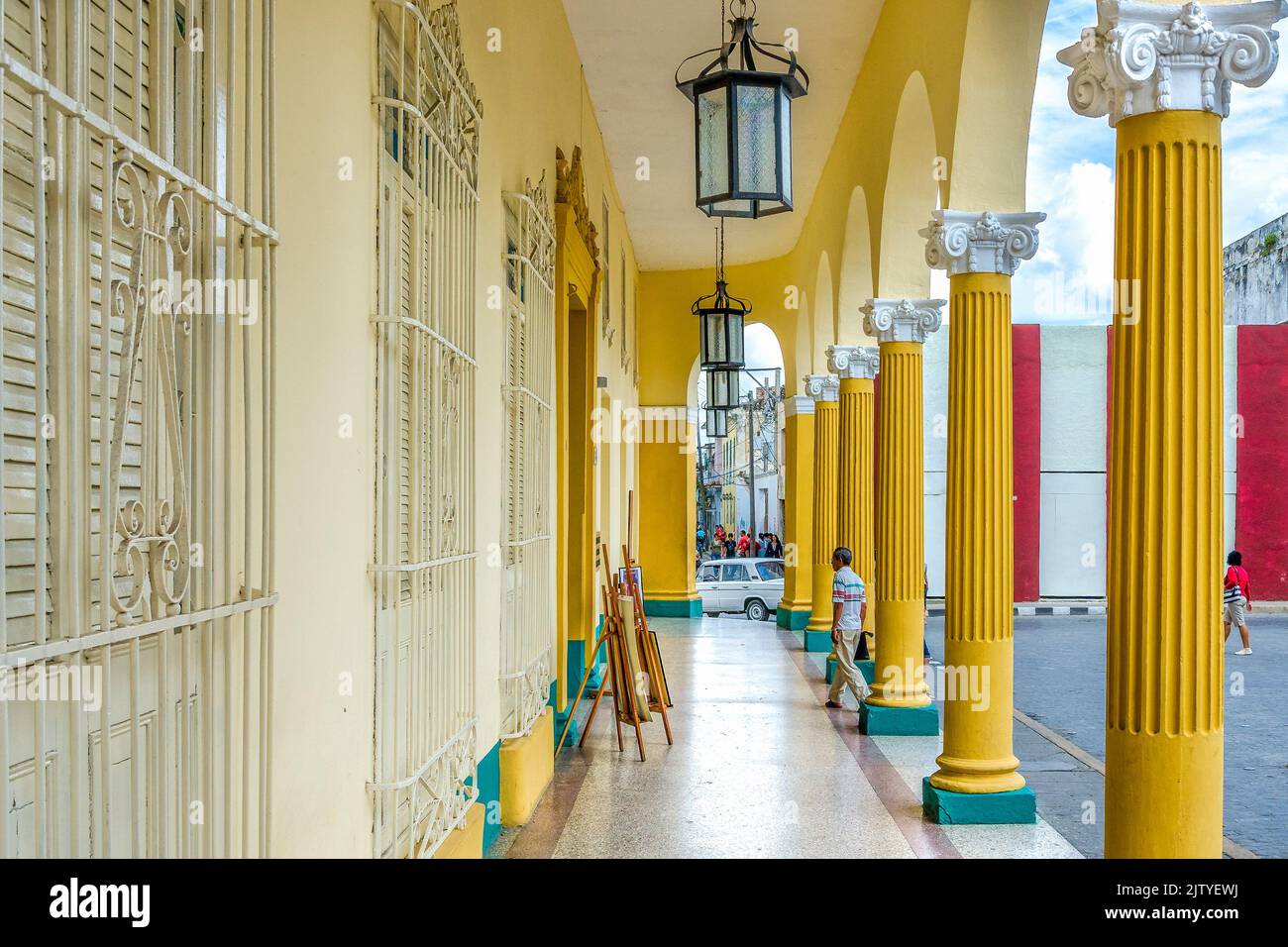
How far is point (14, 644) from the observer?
1711mm

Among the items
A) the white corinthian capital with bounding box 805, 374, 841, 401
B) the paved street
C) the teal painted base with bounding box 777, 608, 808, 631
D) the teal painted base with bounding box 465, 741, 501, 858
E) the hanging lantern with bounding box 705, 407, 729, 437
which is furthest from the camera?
the hanging lantern with bounding box 705, 407, 729, 437

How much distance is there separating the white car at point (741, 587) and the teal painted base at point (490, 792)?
45.8ft

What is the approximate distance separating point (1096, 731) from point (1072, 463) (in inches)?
507

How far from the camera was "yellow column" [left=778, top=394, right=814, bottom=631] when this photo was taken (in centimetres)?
1568

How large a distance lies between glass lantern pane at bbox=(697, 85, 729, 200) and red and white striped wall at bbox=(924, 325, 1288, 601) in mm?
16418

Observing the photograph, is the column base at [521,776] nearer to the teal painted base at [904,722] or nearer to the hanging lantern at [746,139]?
the hanging lantern at [746,139]

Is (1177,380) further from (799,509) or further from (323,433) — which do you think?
(799,509)

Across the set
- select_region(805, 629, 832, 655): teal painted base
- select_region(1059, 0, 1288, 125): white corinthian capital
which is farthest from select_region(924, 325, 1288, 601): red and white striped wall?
select_region(1059, 0, 1288, 125): white corinthian capital

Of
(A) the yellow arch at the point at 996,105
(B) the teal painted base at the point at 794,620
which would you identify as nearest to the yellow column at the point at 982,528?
(A) the yellow arch at the point at 996,105

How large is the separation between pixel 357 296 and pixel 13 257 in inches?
60.4

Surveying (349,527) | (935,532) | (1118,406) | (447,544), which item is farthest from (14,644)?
(935,532)

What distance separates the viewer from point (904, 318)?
8359 mm

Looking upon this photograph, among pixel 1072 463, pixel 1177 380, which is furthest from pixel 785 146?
pixel 1072 463

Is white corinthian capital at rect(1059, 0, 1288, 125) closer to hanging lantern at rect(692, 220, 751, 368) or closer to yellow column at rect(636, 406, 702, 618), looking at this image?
hanging lantern at rect(692, 220, 751, 368)
